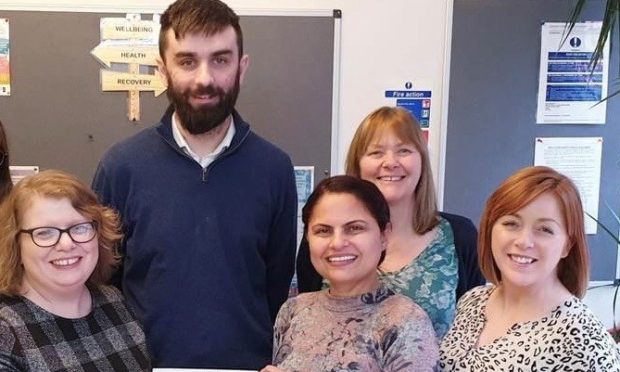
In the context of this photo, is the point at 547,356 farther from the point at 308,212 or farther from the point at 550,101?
the point at 550,101

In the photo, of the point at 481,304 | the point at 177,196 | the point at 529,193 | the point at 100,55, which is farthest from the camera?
the point at 100,55

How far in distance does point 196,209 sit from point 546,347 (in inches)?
38.9

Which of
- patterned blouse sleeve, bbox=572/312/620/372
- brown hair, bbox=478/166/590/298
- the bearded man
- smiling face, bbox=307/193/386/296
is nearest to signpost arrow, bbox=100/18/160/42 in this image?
the bearded man

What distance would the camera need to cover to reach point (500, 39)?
2842 millimetres

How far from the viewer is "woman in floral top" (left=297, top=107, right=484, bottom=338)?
172 centimetres

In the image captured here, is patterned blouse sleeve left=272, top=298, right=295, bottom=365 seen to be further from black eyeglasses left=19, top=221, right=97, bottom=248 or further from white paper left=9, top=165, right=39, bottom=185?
white paper left=9, top=165, right=39, bottom=185

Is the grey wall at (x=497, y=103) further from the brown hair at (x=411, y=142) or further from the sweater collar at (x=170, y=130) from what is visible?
the sweater collar at (x=170, y=130)

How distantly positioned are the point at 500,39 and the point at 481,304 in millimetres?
1693

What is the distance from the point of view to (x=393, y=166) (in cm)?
181

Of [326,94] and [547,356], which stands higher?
[326,94]

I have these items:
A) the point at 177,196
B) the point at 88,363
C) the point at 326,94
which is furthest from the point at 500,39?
→ the point at 88,363

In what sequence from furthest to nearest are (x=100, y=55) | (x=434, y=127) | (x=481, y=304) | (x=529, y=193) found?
(x=434, y=127) < (x=100, y=55) < (x=481, y=304) < (x=529, y=193)

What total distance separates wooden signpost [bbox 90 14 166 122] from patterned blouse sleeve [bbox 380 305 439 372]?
1.80 metres

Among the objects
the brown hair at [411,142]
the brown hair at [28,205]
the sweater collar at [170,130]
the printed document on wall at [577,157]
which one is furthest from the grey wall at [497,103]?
the brown hair at [28,205]
